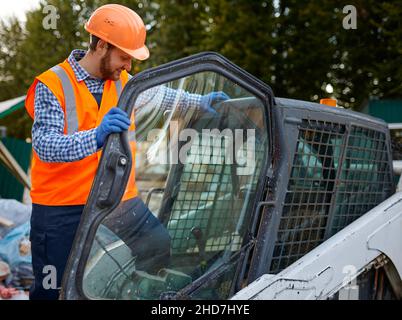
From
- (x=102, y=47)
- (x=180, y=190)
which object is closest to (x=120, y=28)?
(x=102, y=47)

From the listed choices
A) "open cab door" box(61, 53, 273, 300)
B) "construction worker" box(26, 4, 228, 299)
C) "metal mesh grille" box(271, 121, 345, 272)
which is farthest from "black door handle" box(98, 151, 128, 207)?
"metal mesh grille" box(271, 121, 345, 272)

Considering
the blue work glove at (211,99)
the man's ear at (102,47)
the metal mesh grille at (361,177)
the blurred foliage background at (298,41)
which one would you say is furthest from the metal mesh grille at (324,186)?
the blurred foliage background at (298,41)

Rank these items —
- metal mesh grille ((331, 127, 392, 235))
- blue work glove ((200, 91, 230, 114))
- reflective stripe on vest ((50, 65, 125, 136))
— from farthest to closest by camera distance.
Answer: metal mesh grille ((331, 127, 392, 235)) < reflective stripe on vest ((50, 65, 125, 136)) < blue work glove ((200, 91, 230, 114))

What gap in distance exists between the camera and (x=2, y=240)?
4812 mm

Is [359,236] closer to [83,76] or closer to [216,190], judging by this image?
[216,190]

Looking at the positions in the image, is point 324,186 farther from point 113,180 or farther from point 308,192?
point 113,180

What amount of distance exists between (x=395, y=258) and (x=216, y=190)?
99cm

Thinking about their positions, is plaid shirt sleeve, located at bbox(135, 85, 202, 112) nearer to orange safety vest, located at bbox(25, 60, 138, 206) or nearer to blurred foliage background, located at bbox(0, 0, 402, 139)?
orange safety vest, located at bbox(25, 60, 138, 206)

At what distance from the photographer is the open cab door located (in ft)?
6.47

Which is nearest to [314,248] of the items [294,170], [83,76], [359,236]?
[359,236]

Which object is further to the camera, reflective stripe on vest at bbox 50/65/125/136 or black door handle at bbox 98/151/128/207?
Result: reflective stripe on vest at bbox 50/65/125/136

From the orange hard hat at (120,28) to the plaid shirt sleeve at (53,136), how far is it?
1.09ft

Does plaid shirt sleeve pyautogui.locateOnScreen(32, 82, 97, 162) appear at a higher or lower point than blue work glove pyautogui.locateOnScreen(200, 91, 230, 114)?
lower

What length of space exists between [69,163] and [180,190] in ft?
1.58
